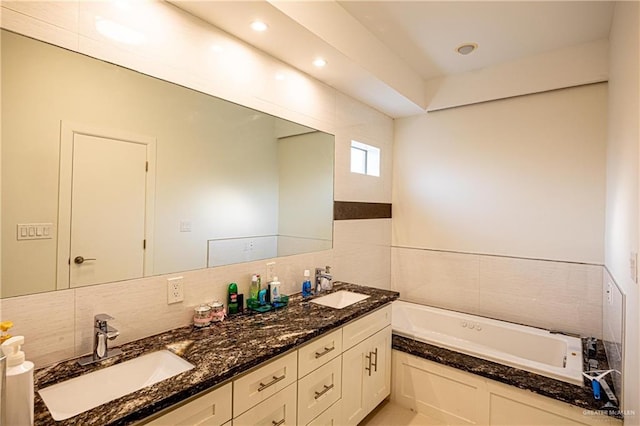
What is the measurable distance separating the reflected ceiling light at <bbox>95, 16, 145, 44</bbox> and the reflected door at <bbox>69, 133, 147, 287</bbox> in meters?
0.44

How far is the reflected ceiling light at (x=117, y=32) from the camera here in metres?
1.35

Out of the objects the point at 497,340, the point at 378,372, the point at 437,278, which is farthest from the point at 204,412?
the point at 437,278

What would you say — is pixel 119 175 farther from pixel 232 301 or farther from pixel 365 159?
pixel 365 159

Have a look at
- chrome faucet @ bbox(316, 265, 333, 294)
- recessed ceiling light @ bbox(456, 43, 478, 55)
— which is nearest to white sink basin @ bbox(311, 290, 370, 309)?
chrome faucet @ bbox(316, 265, 333, 294)

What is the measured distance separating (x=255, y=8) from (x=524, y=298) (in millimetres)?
2975

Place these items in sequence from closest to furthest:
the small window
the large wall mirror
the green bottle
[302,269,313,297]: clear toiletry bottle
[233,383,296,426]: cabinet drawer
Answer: the large wall mirror → [233,383,296,426]: cabinet drawer → the green bottle → [302,269,313,297]: clear toiletry bottle → the small window

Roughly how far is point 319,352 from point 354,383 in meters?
0.50

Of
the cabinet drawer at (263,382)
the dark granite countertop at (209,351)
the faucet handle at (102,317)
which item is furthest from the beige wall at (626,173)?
the faucet handle at (102,317)

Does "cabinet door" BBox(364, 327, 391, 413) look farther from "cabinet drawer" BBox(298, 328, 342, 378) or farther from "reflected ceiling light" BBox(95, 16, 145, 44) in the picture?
"reflected ceiling light" BBox(95, 16, 145, 44)

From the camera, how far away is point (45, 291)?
1233 mm

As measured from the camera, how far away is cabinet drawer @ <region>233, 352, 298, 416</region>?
1310 millimetres

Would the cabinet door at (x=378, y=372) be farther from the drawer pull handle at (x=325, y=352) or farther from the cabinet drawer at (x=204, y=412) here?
the cabinet drawer at (x=204, y=412)

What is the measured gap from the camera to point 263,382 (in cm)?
141

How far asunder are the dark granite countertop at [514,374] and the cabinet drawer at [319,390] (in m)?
0.83
